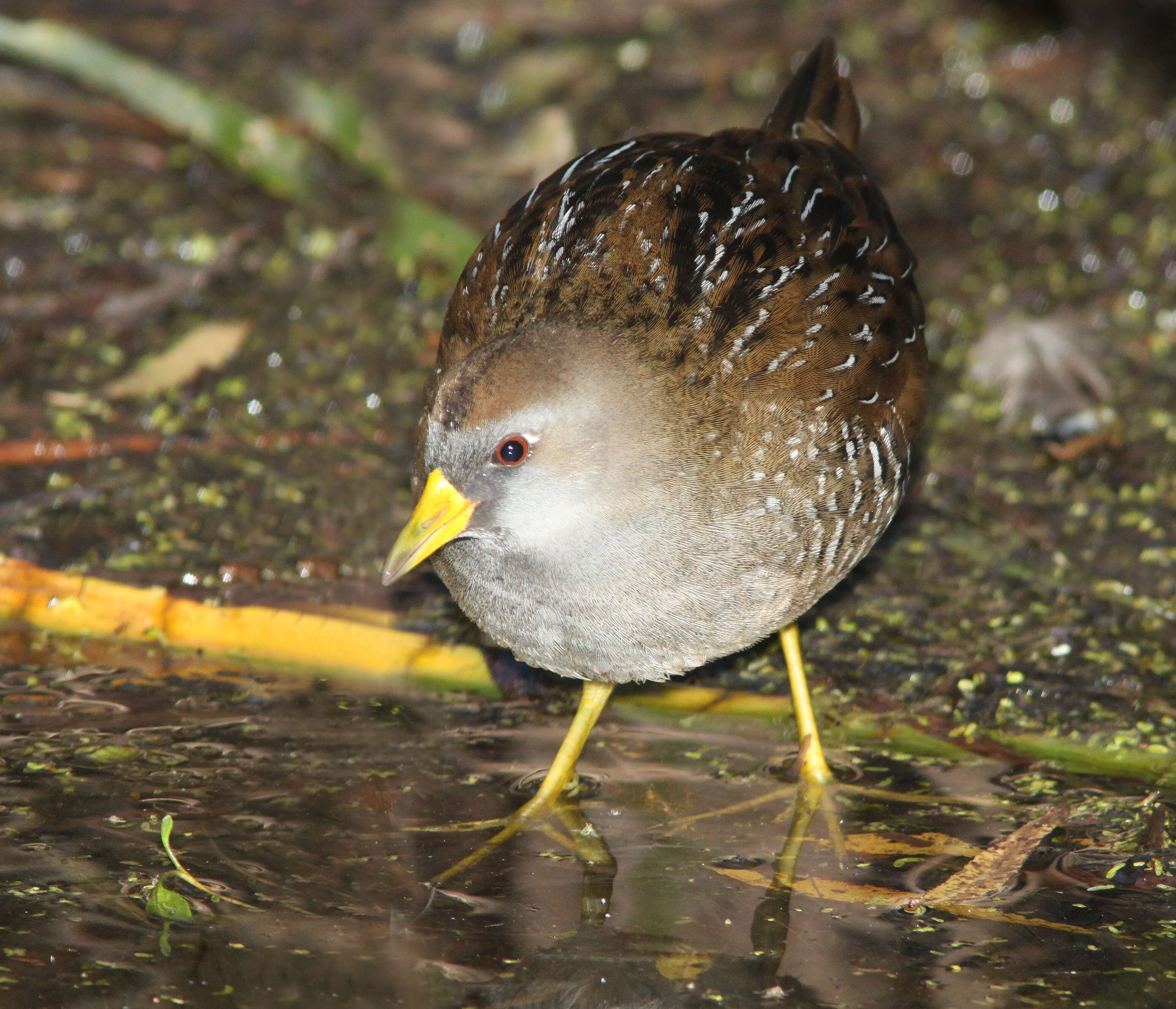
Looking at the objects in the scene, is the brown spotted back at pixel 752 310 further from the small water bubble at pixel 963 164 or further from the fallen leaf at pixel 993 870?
the small water bubble at pixel 963 164

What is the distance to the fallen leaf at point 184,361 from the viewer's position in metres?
4.89

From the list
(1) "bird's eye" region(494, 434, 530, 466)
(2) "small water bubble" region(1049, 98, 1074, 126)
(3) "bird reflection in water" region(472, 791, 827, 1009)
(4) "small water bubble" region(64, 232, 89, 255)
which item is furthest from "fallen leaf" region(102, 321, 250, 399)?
(2) "small water bubble" region(1049, 98, 1074, 126)

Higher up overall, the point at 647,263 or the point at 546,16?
the point at 546,16

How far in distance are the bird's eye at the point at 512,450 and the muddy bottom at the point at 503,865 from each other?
2.67 feet

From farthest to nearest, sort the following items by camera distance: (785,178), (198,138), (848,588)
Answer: (198,138) → (848,588) → (785,178)

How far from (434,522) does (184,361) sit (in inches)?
89.5

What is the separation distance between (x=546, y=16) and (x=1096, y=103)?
261 cm

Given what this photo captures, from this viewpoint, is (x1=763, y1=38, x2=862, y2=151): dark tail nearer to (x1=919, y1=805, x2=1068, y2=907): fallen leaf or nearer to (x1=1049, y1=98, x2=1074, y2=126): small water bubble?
(x1=919, y1=805, x2=1068, y2=907): fallen leaf

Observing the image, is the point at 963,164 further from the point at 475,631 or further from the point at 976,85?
the point at 475,631

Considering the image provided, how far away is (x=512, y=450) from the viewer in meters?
3.04

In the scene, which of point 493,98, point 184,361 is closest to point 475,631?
point 184,361

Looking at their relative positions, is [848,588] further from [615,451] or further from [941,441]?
[615,451]

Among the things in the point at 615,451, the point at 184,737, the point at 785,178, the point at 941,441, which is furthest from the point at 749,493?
the point at 941,441

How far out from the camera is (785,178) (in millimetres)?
3615
